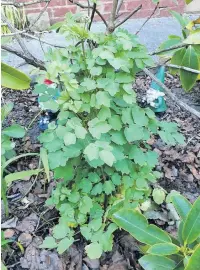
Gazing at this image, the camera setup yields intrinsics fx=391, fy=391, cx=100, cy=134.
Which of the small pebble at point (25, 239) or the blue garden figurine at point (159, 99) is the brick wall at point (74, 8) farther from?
the small pebble at point (25, 239)

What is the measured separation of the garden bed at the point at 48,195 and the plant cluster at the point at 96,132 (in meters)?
0.10

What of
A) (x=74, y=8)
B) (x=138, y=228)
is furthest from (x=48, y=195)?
(x=74, y=8)

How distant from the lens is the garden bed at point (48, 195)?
1.31 meters

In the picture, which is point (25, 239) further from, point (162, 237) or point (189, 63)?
point (189, 63)

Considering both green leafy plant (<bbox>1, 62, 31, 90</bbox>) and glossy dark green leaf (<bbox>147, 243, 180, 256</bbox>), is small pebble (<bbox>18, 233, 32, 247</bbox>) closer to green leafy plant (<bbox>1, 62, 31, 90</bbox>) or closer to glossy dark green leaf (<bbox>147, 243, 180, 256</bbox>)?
glossy dark green leaf (<bbox>147, 243, 180, 256</bbox>)

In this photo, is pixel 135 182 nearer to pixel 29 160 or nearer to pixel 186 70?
pixel 186 70

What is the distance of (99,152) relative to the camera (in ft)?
3.43

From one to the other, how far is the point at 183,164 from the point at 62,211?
2.29 feet

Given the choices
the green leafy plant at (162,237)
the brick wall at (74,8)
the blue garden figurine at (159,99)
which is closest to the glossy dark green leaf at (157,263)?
the green leafy plant at (162,237)

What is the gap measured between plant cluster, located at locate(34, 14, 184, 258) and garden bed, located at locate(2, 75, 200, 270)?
0.32 ft

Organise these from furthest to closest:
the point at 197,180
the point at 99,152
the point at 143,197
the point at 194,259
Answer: the point at 197,180
the point at 143,197
the point at 99,152
the point at 194,259

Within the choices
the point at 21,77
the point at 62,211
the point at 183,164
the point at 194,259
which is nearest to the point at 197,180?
the point at 183,164

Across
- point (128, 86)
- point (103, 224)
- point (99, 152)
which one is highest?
point (128, 86)

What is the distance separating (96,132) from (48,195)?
22.0 inches
